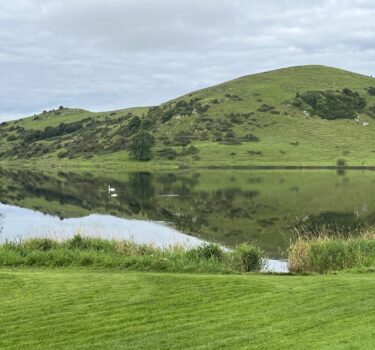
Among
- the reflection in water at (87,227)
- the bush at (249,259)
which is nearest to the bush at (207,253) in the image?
the bush at (249,259)

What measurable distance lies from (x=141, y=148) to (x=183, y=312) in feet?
495

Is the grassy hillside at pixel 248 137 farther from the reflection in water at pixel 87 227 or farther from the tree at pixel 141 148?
the reflection in water at pixel 87 227

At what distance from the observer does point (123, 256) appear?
77.2 feet

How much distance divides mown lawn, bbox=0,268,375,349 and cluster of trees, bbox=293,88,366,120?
178m

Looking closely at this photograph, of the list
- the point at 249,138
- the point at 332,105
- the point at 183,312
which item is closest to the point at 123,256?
the point at 183,312

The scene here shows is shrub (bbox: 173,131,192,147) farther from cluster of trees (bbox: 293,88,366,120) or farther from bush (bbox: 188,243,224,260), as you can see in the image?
bush (bbox: 188,243,224,260)

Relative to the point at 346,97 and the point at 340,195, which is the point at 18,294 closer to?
the point at 340,195

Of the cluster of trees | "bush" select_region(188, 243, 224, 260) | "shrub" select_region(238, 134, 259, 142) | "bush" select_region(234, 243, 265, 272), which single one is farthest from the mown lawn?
the cluster of trees

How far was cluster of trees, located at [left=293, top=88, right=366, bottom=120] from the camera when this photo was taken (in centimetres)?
18812

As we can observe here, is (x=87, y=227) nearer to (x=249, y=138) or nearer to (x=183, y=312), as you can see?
(x=183, y=312)

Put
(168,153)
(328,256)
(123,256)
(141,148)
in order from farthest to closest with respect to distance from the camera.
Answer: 1. (141,148)
2. (168,153)
3. (328,256)
4. (123,256)

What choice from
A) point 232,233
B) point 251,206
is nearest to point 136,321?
point 232,233

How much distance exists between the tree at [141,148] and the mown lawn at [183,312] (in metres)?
145

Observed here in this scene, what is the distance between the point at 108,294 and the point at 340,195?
59.1 meters
